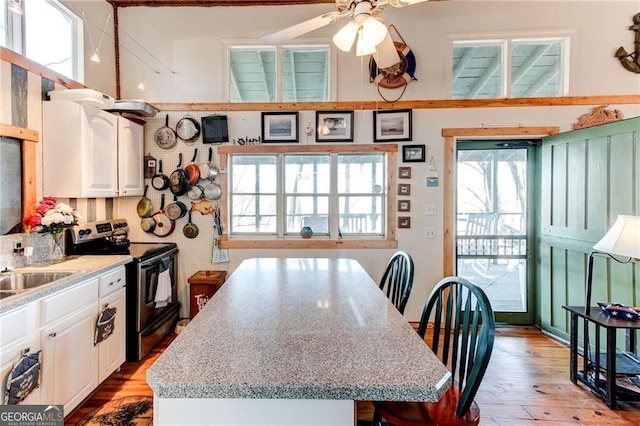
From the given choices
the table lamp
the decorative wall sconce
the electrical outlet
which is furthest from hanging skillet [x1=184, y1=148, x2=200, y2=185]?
the decorative wall sconce

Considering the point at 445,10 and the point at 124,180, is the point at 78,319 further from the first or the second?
the point at 445,10

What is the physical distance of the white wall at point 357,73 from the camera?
369 cm

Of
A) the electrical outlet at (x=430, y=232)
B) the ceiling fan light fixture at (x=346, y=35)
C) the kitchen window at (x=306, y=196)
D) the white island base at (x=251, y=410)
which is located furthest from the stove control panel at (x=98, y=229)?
the electrical outlet at (x=430, y=232)

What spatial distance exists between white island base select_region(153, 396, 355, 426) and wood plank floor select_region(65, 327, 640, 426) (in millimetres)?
1461

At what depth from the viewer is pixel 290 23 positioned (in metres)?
3.80

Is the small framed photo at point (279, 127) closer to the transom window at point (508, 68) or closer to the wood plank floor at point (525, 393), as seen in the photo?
the transom window at point (508, 68)

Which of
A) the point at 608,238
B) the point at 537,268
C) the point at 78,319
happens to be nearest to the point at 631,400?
the point at 608,238

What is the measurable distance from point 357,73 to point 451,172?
5.03 feet

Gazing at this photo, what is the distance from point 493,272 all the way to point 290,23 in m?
3.73

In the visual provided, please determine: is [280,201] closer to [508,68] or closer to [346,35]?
[346,35]

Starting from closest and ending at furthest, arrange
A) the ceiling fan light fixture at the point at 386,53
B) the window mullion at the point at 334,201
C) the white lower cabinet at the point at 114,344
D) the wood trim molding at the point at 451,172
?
the ceiling fan light fixture at the point at 386,53 < the white lower cabinet at the point at 114,344 < the wood trim molding at the point at 451,172 < the window mullion at the point at 334,201

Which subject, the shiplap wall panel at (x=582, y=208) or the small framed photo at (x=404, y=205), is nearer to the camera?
the shiplap wall panel at (x=582, y=208)

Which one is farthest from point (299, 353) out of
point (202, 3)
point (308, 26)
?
point (202, 3)

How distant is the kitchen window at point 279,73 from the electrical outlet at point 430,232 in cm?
187
